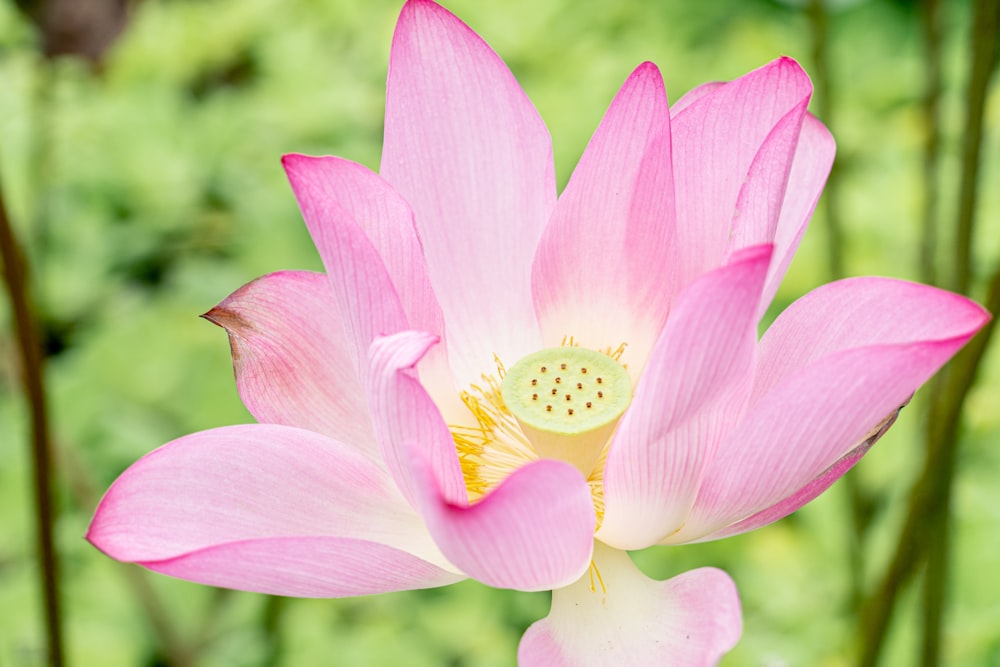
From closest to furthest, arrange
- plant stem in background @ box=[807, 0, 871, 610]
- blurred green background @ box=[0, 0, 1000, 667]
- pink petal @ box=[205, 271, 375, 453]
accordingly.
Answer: pink petal @ box=[205, 271, 375, 453] < plant stem in background @ box=[807, 0, 871, 610] < blurred green background @ box=[0, 0, 1000, 667]

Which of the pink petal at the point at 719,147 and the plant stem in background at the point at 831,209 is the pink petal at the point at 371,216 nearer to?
the pink petal at the point at 719,147

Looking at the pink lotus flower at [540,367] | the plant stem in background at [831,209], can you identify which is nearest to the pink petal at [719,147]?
the pink lotus flower at [540,367]

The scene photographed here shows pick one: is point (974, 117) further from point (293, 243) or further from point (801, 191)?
point (293, 243)

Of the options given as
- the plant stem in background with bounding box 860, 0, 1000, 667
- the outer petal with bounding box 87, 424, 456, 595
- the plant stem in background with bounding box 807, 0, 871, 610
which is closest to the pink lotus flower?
the outer petal with bounding box 87, 424, 456, 595

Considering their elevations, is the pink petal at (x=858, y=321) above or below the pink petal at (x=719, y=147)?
below

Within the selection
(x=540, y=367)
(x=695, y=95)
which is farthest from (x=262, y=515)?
(x=695, y=95)

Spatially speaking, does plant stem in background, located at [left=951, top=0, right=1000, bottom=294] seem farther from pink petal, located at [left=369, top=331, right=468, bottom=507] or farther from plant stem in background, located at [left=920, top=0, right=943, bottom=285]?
pink petal, located at [left=369, top=331, right=468, bottom=507]
